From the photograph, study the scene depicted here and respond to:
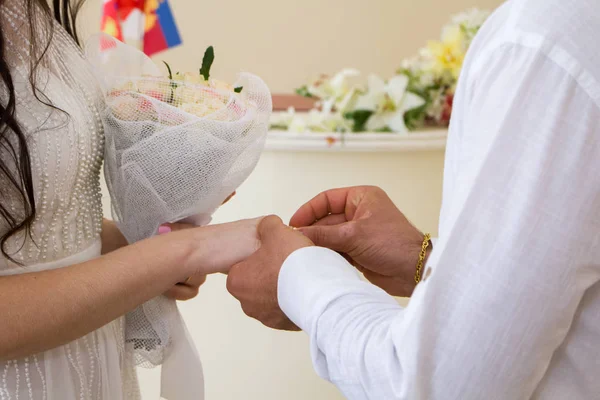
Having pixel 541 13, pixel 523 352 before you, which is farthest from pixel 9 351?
pixel 541 13

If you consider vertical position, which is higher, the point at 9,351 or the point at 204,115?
the point at 204,115

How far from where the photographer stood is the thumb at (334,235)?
1285 mm

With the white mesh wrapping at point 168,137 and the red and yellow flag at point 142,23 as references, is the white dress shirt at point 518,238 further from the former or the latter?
the red and yellow flag at point 142,23

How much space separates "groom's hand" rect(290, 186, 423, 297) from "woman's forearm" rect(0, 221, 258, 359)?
6.8 inches

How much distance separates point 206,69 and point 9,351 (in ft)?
1.74

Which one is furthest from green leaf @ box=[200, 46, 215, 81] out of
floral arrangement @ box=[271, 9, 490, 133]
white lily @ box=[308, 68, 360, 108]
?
white lily @ box=[308, 68, 360, 108]

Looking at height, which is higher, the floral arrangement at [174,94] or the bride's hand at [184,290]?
the floral arrangement at [174,94]

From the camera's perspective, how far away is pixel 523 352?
29.8 inches

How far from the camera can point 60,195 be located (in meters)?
1.10

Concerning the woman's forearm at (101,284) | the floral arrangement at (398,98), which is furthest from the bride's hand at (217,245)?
the floral arrangement at (398,98)

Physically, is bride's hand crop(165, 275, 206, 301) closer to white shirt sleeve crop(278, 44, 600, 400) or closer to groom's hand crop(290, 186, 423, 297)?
groom's hand crop(290, 186, 423, 297)

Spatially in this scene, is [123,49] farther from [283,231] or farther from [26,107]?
[283,231]

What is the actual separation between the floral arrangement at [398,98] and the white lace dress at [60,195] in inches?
39.8

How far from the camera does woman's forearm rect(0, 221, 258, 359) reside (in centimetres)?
98
